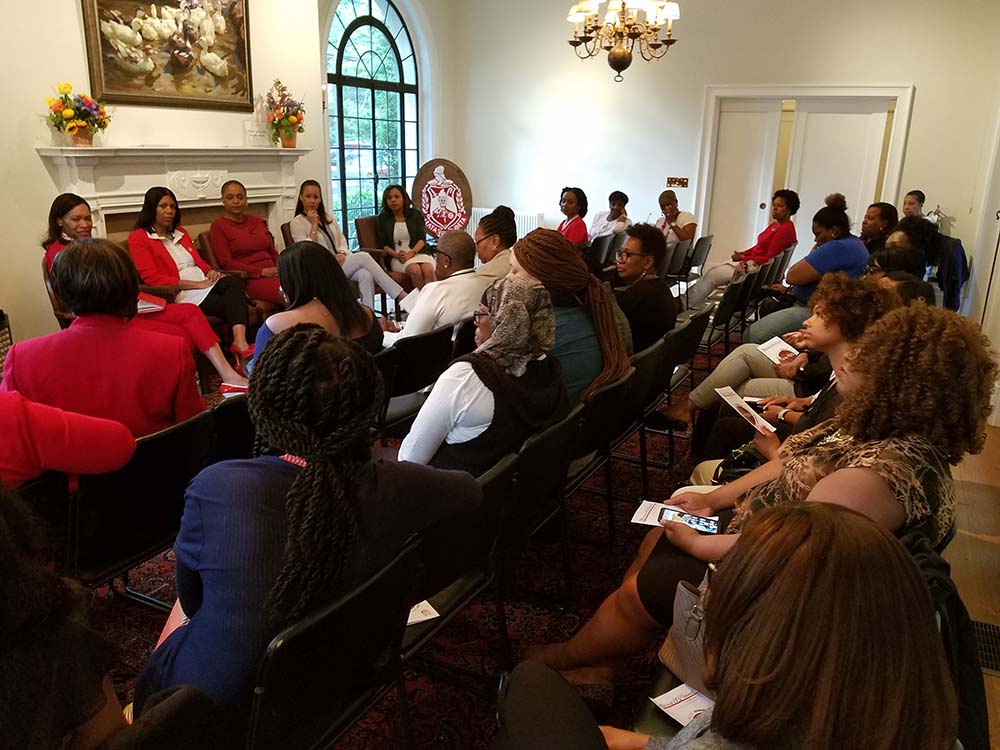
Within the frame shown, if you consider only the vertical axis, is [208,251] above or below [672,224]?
below

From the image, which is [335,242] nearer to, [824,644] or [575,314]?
[575,314]

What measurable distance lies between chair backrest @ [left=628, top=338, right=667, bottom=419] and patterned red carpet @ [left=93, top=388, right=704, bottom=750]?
0.50 meters

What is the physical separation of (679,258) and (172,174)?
4.59 metres

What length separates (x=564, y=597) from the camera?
99.1 inches

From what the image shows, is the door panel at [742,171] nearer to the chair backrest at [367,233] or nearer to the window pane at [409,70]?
the window pane at [409,70]

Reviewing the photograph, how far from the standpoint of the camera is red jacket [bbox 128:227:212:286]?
464 cm

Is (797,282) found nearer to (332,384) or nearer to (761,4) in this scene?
(332,384)

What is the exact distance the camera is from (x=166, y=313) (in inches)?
163

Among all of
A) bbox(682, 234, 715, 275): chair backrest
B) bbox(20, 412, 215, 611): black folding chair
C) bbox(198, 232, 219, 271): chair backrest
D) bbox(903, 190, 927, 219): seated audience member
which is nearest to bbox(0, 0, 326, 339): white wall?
bbox(198, 232, 219, 271): chair backrest

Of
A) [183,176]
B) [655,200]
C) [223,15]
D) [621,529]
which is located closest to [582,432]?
[621,529]

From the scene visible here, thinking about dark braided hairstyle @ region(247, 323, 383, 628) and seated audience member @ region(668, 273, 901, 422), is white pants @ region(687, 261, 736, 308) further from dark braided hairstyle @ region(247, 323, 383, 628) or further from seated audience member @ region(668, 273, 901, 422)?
dark braided hairstyle @ region(247, 323, 383, 628)

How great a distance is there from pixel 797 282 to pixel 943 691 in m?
3.96

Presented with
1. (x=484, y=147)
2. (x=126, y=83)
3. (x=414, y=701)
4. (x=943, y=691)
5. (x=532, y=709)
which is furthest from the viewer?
(x=484, y=147)

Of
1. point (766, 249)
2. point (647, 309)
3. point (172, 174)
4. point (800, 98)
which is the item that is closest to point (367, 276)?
point (172, 174)
